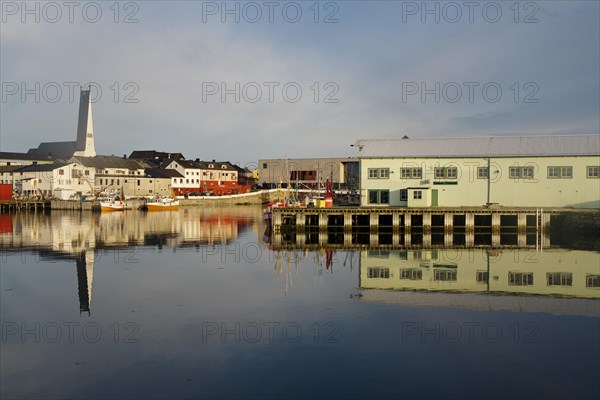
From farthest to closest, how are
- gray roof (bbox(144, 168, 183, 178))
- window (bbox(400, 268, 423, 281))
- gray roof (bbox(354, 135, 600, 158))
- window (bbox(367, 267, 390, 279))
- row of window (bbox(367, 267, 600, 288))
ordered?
1. gray roof (bbox(144, 168, 183, 178))
2. gray roof (bbox(354, 135, 600, 158))
3. window (bbox(367, 267, 390, 279))
4. window (bbox(400, 268, 423, 281))
5. row of window (bbox(367, 267, 600, 288))

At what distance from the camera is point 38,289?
75.2 ft

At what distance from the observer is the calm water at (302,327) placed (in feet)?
41.2

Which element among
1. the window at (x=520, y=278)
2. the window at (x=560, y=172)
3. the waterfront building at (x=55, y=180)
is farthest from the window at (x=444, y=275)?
the waterfront building at (x=55, y=180)

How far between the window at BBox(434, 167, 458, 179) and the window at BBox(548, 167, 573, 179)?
7.59 m

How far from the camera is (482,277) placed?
2611cm

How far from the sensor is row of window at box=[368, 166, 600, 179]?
1809 inches

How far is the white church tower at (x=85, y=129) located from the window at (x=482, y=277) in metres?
120

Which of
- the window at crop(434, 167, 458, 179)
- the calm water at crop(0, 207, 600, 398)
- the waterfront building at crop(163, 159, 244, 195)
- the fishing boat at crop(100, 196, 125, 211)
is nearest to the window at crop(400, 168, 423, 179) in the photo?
the window at crop(434, 167, 458, 179)

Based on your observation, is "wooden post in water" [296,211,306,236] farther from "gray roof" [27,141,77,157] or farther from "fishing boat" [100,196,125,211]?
"gray roof" [27,141,77,157]

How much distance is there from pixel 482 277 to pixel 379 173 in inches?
958

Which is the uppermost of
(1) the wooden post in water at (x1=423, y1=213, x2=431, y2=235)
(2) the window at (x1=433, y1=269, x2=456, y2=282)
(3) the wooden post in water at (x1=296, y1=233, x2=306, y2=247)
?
(1) the wooden post in water at (x1=423, y1=213, x2=431, y2=235)

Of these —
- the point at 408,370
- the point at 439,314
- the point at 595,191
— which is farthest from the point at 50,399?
the point at 595,191

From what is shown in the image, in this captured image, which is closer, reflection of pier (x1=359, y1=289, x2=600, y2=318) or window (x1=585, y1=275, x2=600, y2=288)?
reflection of pier (x1=359, y1=289, x2=600, y2=318)

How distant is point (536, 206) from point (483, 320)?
32186 millimetres
